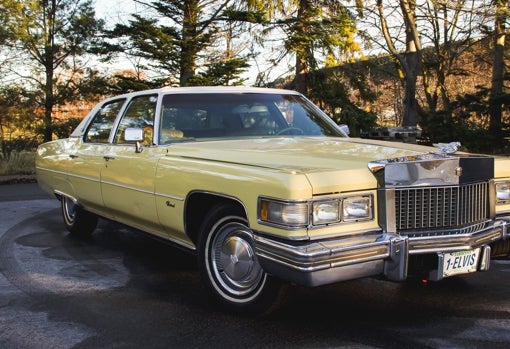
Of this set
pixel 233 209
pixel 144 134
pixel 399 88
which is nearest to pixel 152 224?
pixel 144 134

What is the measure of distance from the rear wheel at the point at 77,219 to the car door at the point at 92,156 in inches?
16.8

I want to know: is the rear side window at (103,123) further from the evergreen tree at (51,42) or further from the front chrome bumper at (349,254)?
the evergreen tree at (51,42)

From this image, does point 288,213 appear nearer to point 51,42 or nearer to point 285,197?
point 285,197

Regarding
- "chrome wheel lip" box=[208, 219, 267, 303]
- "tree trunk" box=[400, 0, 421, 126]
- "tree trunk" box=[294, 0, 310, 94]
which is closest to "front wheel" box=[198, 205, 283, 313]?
"chrome wheel lip" box=[208, 219, 267, 303]

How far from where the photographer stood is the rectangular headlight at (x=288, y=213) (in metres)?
3.00

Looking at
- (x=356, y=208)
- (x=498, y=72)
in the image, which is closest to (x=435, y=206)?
(x=356, y=208)

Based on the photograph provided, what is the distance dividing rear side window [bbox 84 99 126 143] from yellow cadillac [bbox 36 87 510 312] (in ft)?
1.93

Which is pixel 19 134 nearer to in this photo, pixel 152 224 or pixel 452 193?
pixel 152 224

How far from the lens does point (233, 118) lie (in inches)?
191

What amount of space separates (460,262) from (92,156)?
3.75 m

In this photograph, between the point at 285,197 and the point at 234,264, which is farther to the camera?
the point at 234,264

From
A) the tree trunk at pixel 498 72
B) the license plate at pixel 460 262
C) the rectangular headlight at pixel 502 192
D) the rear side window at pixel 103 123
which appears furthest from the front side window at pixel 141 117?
the tree trunk at pixel 498 72

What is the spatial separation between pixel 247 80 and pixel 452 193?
16.9 meters

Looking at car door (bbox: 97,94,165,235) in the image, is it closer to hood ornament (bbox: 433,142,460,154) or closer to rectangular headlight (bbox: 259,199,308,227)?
rectangular headlight (bbox: 259,199,308,227)
